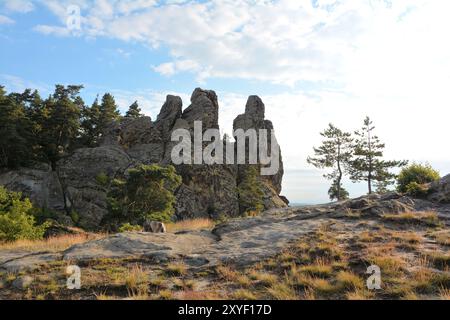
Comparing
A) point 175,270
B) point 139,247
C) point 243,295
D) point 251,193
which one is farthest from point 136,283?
point 251,193

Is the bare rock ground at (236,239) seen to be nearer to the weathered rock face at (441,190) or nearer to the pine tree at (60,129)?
the weathered rock face at (441,190)

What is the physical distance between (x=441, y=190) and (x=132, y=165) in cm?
4168

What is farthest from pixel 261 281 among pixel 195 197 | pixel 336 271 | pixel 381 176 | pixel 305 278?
pixel 381 176

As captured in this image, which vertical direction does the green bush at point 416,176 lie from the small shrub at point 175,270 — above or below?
above

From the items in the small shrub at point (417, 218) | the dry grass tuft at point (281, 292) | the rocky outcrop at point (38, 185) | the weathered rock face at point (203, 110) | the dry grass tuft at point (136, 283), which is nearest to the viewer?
the dry grass tuft at point (281, 292)

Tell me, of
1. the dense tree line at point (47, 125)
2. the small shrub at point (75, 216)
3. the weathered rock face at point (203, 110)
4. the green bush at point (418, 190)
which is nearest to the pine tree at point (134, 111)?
the dense tree line at point (47, 125)

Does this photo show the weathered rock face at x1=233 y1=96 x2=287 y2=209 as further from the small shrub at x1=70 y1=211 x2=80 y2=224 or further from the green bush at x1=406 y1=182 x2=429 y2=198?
the green bush at x1=406 y1=182 x2=429 y2=198

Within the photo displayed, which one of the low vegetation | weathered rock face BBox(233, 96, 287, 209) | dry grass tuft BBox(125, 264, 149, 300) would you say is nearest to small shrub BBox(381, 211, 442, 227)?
the low vegetation

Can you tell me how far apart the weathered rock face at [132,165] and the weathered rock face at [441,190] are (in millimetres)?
31907

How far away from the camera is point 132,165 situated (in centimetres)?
5331

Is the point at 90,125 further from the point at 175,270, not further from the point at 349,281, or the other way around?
the point at 349,281

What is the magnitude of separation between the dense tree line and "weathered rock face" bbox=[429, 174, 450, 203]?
54320 mm

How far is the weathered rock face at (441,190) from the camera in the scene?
63.3 ft
